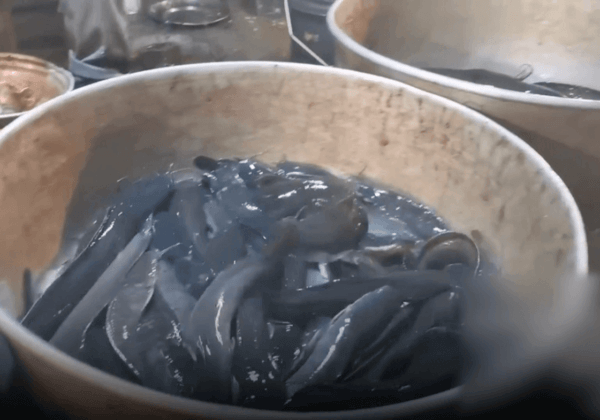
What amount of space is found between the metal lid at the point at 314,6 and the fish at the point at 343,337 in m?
0.94

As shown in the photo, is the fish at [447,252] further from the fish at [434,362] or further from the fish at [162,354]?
the fish at [162,354]

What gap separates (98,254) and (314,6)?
3.02 feet

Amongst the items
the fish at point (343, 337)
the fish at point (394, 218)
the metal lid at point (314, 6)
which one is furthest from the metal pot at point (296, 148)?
the metal lid at point (314, 6)

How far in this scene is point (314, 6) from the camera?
1277mm

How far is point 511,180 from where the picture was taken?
22.5 inches

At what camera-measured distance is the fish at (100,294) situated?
0.48m

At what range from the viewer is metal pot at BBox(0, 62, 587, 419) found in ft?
1.71

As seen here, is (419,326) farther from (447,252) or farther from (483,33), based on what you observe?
(483,33)

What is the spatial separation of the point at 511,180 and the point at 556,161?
0.10 metres

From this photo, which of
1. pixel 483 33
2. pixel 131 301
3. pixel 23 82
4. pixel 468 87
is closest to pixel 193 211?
pixel 131 301

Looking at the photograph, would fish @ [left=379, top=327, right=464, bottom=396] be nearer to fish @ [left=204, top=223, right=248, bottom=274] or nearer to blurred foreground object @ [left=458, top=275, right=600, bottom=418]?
blurred foreground object @ [left=458, top=275, right=600, bottom=418]

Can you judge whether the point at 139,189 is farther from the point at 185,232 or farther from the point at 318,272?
the point at 318,272

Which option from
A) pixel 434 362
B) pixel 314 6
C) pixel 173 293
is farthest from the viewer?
pixel 314 6

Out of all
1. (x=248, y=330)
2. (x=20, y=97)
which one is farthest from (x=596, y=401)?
(x=20, y=97)
